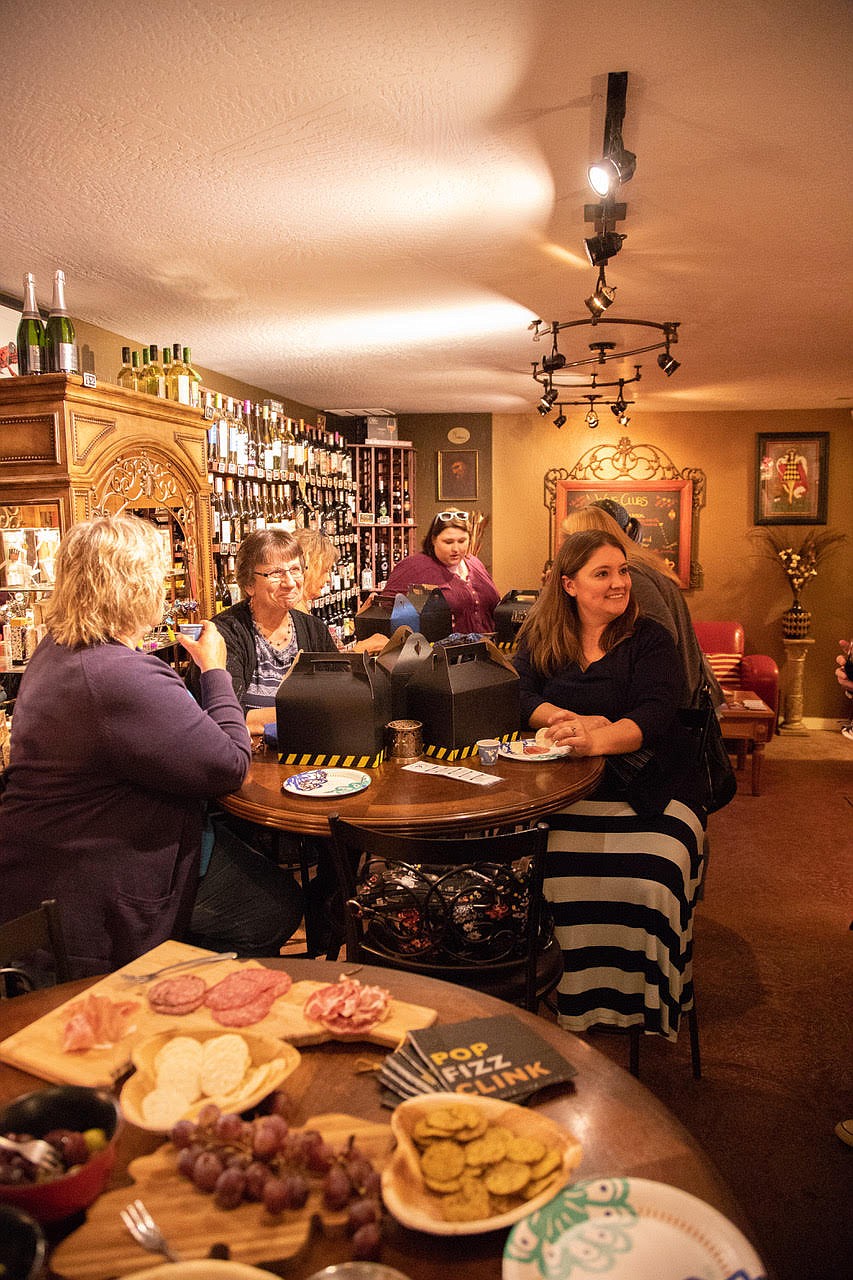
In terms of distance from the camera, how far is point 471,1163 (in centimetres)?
93

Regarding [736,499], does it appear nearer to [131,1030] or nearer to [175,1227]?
[131,1030]

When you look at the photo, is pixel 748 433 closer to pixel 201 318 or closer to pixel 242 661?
pixel 201 318

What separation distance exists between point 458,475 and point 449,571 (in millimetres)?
4058

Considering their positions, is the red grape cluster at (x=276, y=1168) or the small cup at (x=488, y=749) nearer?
the red grape cluster at (x=276, y=1168)

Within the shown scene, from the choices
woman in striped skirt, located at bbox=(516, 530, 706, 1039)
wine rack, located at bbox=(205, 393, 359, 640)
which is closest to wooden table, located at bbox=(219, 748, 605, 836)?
woman in striped skirt, located at bbox=(516, 530, 706, 1039)

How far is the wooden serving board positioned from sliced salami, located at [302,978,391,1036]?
24 centimetres

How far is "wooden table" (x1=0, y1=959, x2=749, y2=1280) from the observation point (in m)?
0.87

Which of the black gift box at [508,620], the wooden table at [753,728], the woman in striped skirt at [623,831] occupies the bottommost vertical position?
the wooden table at [753,728]

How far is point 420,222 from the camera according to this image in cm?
304

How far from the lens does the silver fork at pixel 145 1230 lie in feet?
2.81

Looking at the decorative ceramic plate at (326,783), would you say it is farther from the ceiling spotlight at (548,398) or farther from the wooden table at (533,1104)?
the ceiling spotlight at (548,398)

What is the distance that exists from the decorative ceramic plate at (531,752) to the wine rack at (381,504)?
5.88m

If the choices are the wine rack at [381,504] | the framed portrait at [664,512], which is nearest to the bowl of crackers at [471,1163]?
the wine rack at [381,504]

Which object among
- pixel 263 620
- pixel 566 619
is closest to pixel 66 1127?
pixel 566 619
